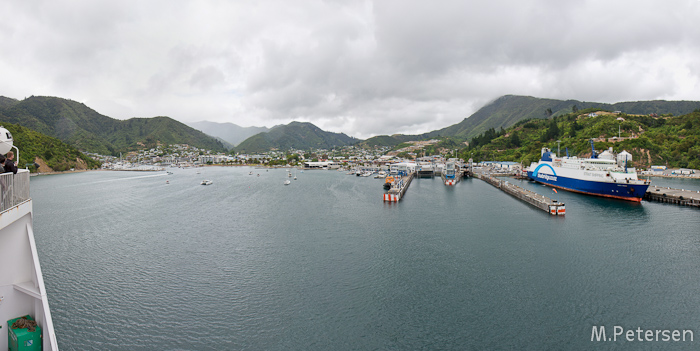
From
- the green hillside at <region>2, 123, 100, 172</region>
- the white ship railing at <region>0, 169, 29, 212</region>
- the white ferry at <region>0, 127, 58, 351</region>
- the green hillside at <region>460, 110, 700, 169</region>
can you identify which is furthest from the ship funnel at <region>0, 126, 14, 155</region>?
the green hillside at <region>2, 123, 100, 172</region>

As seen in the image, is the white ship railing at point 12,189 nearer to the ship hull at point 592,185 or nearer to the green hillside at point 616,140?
the ship hull at point 592,185

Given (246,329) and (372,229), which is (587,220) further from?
(246,329)

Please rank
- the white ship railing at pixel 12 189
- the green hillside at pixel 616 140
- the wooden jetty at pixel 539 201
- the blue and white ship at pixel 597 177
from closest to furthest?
the white ship railing at pixel 12 189 → the wooden jetty at pixel 539 201 → the blue and white ship at pixel 597 177 → the green hillside at pixel 616 140

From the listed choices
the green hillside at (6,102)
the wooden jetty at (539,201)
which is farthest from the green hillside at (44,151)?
the wooden jetty at (539,201)

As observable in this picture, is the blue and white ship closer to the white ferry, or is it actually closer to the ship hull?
the ship hull

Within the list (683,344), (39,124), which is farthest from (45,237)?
(39,124)

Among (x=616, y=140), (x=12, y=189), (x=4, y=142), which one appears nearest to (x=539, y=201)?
(x=12, y=189)

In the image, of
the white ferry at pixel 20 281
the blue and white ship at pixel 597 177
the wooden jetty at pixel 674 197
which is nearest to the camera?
the white ferry at pixel 20 281
